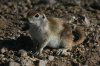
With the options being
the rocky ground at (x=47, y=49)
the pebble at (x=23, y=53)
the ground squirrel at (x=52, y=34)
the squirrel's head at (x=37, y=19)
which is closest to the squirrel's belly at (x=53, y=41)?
the ground squirrel at (x=52, y=34)

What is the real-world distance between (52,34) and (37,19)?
1.94ft

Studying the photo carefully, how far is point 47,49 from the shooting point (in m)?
9.80

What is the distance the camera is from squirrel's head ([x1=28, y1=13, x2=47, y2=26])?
9117 mm

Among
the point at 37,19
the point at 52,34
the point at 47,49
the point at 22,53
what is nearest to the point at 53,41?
the point at 52,34

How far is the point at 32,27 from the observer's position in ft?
30.8

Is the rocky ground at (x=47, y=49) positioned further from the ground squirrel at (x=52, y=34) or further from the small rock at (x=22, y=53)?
the ground squirrel at (x=52, y=34)

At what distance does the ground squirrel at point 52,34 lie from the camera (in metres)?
9.42

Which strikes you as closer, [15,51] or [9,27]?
[15,51]

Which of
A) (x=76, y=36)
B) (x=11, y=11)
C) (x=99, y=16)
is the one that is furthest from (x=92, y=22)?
(x=11, y=11)

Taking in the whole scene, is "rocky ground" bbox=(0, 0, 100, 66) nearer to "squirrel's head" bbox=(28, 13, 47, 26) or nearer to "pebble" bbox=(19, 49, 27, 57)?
"pebble" bbox=(19, 49, 27, 57)

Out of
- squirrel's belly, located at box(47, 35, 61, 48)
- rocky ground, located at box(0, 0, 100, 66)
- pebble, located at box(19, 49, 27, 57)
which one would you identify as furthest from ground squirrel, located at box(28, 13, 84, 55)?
pebble, located at box(19, 49, 27, 57)

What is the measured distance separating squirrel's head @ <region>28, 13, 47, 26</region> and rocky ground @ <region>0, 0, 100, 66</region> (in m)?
0.38

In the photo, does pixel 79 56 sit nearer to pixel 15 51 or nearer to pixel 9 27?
pixel 15 51

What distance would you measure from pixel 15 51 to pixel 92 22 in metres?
2.86
